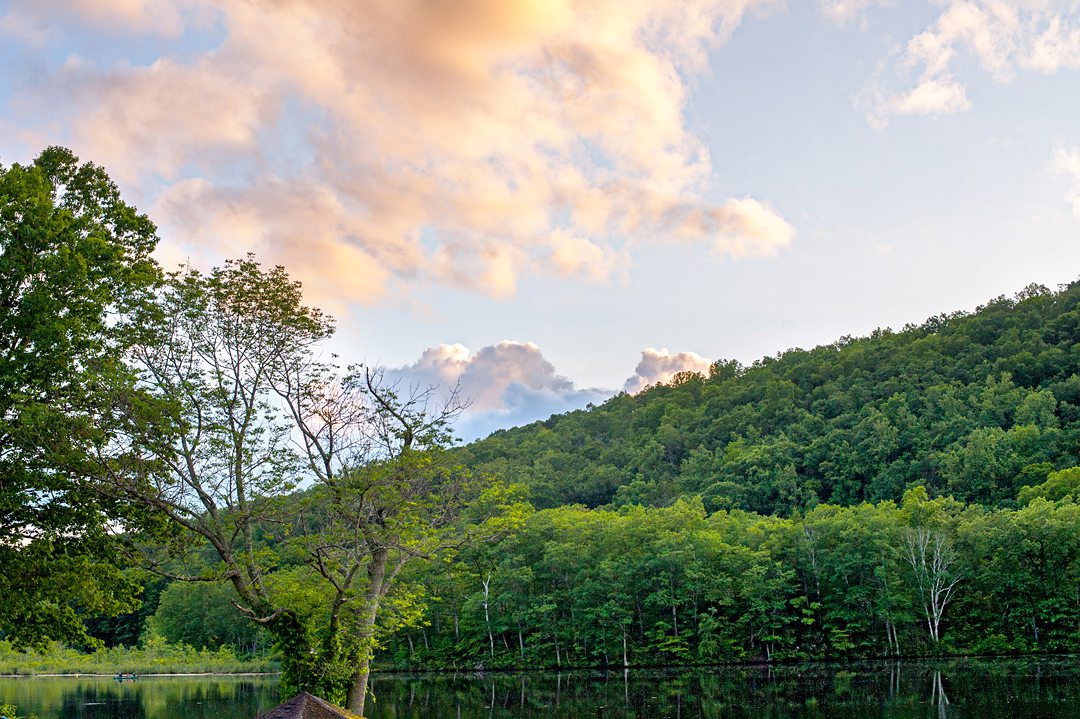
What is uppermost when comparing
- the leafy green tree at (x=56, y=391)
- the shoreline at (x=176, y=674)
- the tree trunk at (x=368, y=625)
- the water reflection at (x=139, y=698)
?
the leafy green tree at (x=56, y=391)

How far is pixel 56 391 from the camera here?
54.5ft

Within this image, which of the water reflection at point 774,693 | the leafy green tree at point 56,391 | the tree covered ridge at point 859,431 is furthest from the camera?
the tree covered ridge at point 859,431

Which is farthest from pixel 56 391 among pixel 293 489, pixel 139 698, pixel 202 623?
pixel 202 623

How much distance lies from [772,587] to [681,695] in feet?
78.5

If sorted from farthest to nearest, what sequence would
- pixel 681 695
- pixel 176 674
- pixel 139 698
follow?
1. pixel 176 674
2. pixel 139 698
3. pixel 681 695

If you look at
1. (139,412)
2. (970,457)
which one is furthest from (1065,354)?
(139,412)

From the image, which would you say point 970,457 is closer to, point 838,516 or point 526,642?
point 838,516

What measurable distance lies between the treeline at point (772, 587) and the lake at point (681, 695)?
5698mm

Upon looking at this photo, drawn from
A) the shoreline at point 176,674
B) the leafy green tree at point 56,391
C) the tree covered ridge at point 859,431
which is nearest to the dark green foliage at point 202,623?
the shoreline at point 176,674

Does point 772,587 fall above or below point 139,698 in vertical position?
above

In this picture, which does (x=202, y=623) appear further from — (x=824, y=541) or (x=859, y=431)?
(x=859, y=431)

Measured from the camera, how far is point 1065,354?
294 feet

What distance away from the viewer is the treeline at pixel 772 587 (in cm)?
5359

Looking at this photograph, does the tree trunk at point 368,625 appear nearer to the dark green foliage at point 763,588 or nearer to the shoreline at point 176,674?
the dark green foliage at point 763,588
